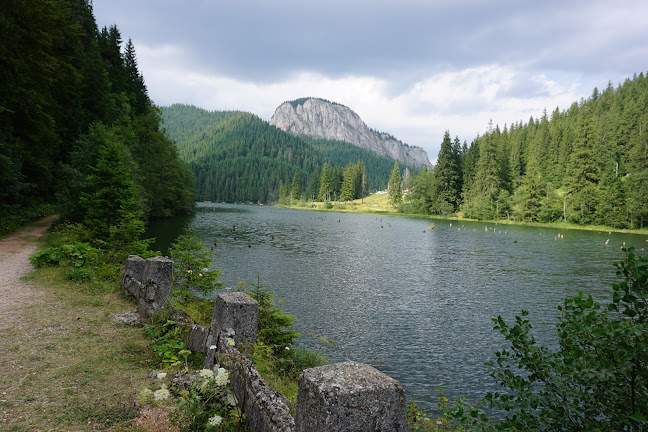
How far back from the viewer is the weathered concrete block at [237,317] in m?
5.41

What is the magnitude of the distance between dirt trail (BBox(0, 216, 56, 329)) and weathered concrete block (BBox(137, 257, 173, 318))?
2876 mm

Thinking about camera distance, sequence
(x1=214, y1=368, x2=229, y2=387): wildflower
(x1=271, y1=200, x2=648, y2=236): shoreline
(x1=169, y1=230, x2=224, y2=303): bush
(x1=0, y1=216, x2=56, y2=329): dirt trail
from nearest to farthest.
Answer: (x1=214, y1=368, x2=229, y2=387): wildflower → (x1=0, y1=216, x2=56, y2=329): dirt trail → (x1=169, y1=230, x2=224, y2=303): bush → (x1=271, y1=200, x2=648, y2=236): shoreline

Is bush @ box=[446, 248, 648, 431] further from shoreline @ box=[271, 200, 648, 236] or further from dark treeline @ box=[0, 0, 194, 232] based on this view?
shoreline @ box=[271, 200, 648, 236]

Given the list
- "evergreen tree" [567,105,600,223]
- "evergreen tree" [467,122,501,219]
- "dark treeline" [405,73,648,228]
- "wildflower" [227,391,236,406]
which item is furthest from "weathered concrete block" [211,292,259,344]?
"evergreen tree" [467,122,501,219]

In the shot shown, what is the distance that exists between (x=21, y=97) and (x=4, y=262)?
14.9m

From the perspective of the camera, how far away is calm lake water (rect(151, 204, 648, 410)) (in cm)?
1315

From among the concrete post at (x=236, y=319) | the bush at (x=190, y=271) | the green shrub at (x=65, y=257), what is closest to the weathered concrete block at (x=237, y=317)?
the concrete post at (x=236, y=319)

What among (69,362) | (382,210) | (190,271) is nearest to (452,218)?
(382,210)

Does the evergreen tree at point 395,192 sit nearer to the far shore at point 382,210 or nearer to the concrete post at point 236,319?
the far shore at point 382,210

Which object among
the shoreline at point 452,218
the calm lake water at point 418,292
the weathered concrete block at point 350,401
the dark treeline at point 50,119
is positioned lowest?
the calm lake water at point 418,292

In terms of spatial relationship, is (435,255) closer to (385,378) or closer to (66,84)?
(385,378)

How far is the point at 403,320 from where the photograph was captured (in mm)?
17359

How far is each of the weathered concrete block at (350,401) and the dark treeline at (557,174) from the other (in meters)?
85.2

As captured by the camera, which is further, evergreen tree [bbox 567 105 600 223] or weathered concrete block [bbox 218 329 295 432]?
evergreen tree [bbox 567 105 600 223]
